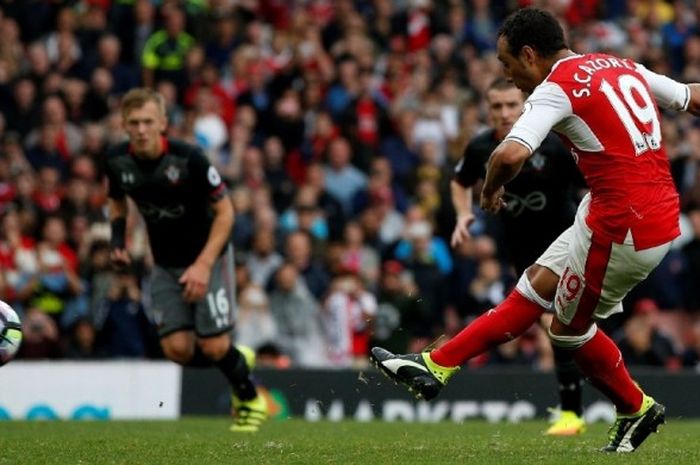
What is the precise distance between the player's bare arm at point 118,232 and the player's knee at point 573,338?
156 inches

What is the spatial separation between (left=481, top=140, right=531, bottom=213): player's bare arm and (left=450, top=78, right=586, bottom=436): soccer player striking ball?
9.29 ft

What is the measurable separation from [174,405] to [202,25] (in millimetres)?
7042

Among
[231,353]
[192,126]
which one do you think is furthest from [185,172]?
[192,126]

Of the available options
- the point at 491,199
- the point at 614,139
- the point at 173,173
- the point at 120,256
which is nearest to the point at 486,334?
the point at 491,199

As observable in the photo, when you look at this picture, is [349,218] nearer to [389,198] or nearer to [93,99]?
[389,198]

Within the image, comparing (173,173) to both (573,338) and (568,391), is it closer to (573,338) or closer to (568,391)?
(568,391)

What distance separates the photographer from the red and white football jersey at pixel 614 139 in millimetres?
7879

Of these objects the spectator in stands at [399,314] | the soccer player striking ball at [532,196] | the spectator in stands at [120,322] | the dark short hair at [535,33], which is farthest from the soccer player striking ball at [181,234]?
the spectator in stands at [399,314]

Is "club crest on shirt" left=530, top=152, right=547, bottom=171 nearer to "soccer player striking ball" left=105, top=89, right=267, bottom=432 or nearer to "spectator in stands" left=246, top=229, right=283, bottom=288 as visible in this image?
"soccer player striking ball" left=105, top=89, right=267, bottom=432

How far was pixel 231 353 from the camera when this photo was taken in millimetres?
11406

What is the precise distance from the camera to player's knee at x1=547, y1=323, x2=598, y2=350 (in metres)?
8.49

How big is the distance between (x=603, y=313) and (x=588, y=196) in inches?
26.0

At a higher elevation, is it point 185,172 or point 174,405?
point 185,172

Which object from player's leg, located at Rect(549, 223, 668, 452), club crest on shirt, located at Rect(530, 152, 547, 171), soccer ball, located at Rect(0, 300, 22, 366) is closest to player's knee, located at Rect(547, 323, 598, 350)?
player's leg, located at Rect(549, 223, 668, 452)
